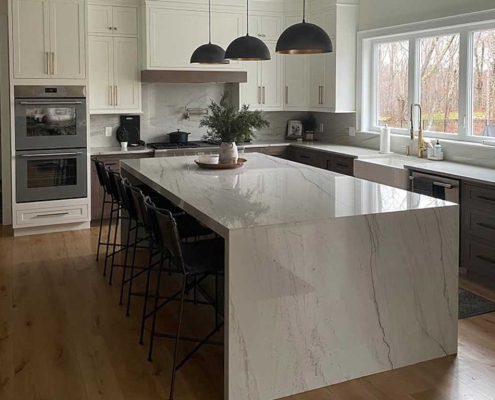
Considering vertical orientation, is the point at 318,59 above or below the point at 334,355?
above

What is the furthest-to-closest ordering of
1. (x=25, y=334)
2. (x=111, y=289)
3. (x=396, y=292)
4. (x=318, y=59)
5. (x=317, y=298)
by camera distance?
(x=318, y=59) → (x=111, y=289) → (x=25, y=334) → (x=396, y=292) → (x=317, y=298)

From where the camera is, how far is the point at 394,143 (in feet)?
20.7

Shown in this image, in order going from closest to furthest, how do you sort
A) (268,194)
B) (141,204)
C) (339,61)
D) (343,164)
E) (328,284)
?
(328,284) < (141,204) < (268,194) < (343,164) < (339,61)

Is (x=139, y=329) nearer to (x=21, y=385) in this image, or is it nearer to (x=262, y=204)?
(x=21, y=385)

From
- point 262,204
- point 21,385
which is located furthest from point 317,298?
point 21,385

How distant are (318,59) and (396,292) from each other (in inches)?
181

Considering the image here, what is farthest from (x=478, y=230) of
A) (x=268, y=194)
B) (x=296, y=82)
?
(x=296, y=82)

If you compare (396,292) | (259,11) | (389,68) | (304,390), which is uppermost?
(259,11)

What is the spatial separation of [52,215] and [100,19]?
222 cm

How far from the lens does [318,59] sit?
7172 millimetres

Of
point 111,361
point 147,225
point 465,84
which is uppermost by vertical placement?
point 465,84

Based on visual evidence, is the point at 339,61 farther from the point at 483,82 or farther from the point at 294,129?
the point at 483,82

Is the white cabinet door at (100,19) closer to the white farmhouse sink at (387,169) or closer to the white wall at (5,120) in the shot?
the white wall at (5,120)

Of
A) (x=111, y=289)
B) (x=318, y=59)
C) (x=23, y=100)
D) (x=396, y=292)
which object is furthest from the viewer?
(x=318, y=59)
